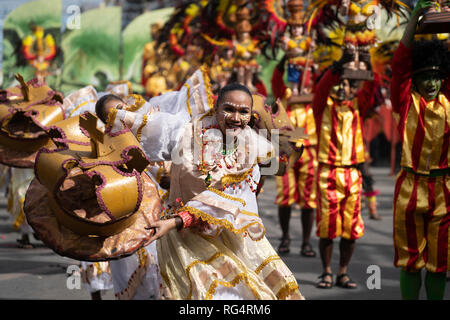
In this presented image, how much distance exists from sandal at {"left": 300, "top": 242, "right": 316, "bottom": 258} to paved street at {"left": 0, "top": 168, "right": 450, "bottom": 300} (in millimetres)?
78

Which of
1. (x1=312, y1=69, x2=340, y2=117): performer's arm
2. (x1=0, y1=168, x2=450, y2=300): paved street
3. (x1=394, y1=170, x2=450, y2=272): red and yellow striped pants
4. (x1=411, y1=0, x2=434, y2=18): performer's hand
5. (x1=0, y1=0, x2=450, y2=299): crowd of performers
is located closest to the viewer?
(x1=0, y1=0, x2=450, y2=299): crowd of performers

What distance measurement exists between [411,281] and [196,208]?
7.58 feet

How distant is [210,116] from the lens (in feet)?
10.5

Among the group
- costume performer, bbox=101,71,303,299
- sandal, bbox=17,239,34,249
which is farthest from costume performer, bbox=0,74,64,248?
sandal, bbox=17,239,34,249

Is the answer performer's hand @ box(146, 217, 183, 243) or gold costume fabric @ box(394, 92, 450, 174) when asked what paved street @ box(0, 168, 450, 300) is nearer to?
gold costume fabric @ box(394, 92, 450, 174)

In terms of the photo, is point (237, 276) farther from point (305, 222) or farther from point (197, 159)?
point (305, 222)

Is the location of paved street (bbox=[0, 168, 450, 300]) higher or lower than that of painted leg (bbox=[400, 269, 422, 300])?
lower

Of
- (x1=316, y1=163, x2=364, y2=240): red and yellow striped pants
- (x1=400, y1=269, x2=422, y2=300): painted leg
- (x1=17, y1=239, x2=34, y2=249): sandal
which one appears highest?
(x1=316, y1=163, x2=364, y2=240): red and yellow striped pants

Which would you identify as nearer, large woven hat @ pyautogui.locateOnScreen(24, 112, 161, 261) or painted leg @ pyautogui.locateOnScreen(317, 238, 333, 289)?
large woven hat @ pyautogui.locateOnScreen(24, 112, 161, 261)

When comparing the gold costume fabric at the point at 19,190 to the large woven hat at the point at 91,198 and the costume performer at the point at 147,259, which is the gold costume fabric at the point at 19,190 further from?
the large woven hat at the point at 91,198

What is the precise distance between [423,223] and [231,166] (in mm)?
1982

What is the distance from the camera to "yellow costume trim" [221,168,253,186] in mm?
3029

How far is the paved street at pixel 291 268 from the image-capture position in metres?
5.19

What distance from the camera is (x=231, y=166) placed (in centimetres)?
308
